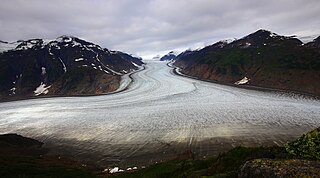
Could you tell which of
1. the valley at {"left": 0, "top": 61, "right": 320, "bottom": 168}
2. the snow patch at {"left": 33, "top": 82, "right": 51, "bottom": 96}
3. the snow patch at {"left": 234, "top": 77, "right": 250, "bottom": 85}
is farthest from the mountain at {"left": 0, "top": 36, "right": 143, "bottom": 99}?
the snow patch at {"left": 234, "top": 77, "right": 250, "bottom": 85}

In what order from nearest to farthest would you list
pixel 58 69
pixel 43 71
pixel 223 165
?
pixel 223 165 → pixel 58 69 → pixel 43 71

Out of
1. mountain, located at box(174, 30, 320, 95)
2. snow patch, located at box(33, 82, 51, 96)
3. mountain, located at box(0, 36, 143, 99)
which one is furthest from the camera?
snow patch, located at box(33, 82, 51, 96)

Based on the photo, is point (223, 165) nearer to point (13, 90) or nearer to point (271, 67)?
point (271, 67)

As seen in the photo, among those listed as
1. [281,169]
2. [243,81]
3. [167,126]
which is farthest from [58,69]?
[281,169]

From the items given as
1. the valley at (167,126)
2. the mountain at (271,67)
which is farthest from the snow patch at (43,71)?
the valley at (167,126)

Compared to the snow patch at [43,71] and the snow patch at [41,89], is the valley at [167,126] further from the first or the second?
the snow patch at [43,71]

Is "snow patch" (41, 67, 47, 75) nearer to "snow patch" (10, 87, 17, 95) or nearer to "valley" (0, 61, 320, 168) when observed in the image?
"snow patch" (10, 87, 17, 95)
